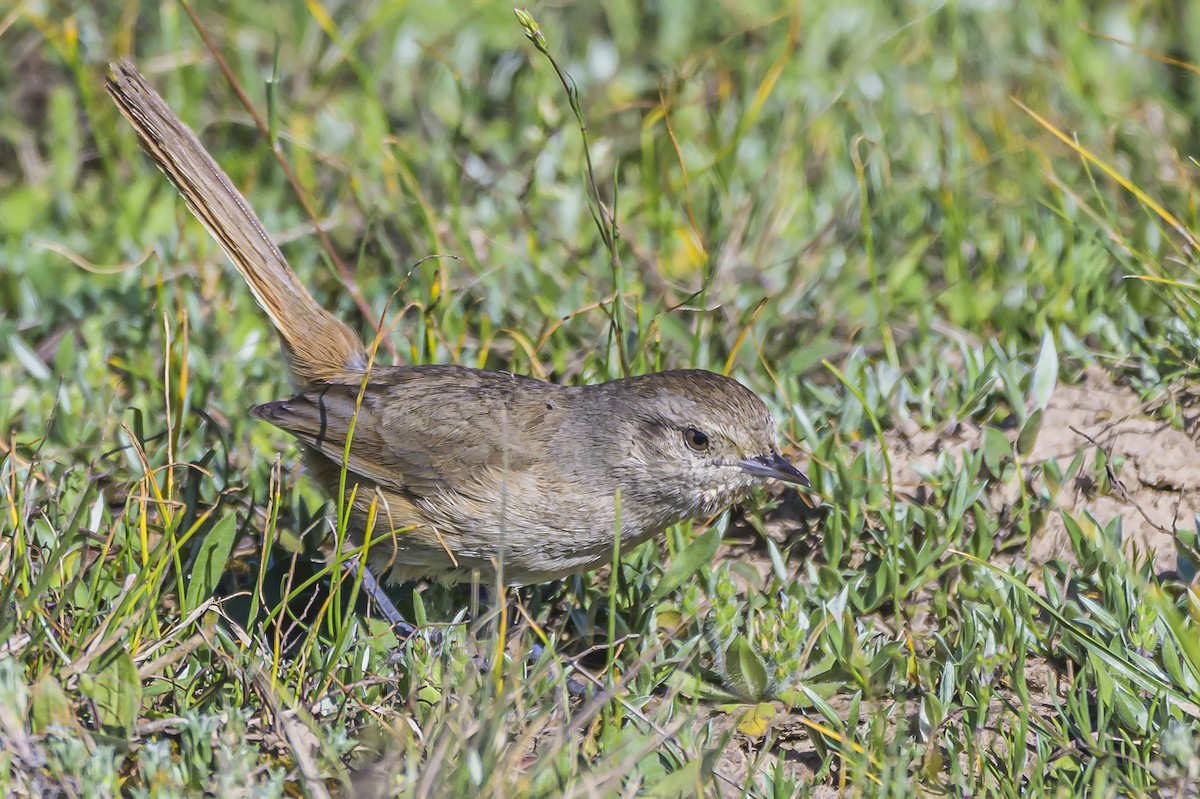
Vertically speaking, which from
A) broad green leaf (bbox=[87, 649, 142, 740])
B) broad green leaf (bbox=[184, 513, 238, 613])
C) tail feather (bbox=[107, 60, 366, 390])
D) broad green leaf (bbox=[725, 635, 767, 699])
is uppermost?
tail feather (bbox=[107, 60, 366, 390])

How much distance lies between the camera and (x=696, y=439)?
432 cm

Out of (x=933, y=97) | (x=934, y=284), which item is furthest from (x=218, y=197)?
(x=933, y=97)

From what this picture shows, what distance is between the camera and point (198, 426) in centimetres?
509

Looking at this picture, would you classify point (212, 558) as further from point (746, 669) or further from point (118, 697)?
point (746, 669)

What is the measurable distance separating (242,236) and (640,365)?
4.89 ft

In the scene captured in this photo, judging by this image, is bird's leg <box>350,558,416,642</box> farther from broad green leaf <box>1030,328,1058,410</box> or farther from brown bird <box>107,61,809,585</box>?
broad green leaf <box>1030,328,1058,410</box>

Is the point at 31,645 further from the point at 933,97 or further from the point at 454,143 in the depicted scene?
the point at 933,97

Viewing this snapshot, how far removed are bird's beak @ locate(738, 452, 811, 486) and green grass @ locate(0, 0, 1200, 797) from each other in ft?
1.12

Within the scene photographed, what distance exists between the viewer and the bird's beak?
4199 millimetres

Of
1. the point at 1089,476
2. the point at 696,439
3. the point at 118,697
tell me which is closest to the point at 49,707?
the point at 118,697

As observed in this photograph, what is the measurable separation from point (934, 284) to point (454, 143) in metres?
2.18

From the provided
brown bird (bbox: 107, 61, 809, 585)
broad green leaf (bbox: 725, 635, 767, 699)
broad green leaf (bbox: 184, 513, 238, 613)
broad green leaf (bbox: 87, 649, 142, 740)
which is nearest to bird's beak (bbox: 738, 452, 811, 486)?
brown bird (bbox: 107, 61, 809, 585)

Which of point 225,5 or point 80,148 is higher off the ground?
point 225,5

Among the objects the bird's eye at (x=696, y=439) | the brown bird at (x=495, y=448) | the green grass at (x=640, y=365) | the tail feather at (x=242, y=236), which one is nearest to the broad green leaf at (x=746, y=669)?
the green grass at (x=640, y=365)
